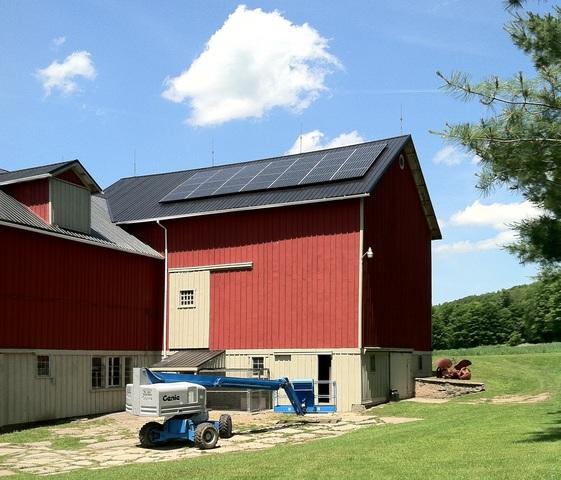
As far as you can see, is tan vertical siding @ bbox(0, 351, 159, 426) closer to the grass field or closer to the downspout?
the downspout

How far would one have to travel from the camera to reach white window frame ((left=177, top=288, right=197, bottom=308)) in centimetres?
3026

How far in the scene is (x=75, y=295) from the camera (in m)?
26.2

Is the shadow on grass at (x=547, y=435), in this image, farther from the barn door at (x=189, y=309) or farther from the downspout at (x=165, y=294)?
the downspout at (x=165, y=294)

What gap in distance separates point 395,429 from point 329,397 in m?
7.38

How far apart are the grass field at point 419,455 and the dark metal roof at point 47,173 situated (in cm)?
1458

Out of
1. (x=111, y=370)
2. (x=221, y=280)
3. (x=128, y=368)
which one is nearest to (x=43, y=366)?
(x=111, y=370)

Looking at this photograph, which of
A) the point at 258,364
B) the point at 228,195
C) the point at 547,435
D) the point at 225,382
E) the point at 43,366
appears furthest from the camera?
the point at 228,195

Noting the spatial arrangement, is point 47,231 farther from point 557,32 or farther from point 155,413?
point 557,32

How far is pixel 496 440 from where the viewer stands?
1559cm

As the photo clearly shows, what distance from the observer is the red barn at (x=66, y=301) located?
23.6 metres

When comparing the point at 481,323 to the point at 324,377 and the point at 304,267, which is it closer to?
the point at 324,377

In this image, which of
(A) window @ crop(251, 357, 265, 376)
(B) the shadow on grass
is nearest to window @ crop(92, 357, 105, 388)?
(A) window @ crop(251, 357, 265, 376)

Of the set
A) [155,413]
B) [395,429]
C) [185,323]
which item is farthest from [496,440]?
[185,323]

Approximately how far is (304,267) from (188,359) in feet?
19.6
